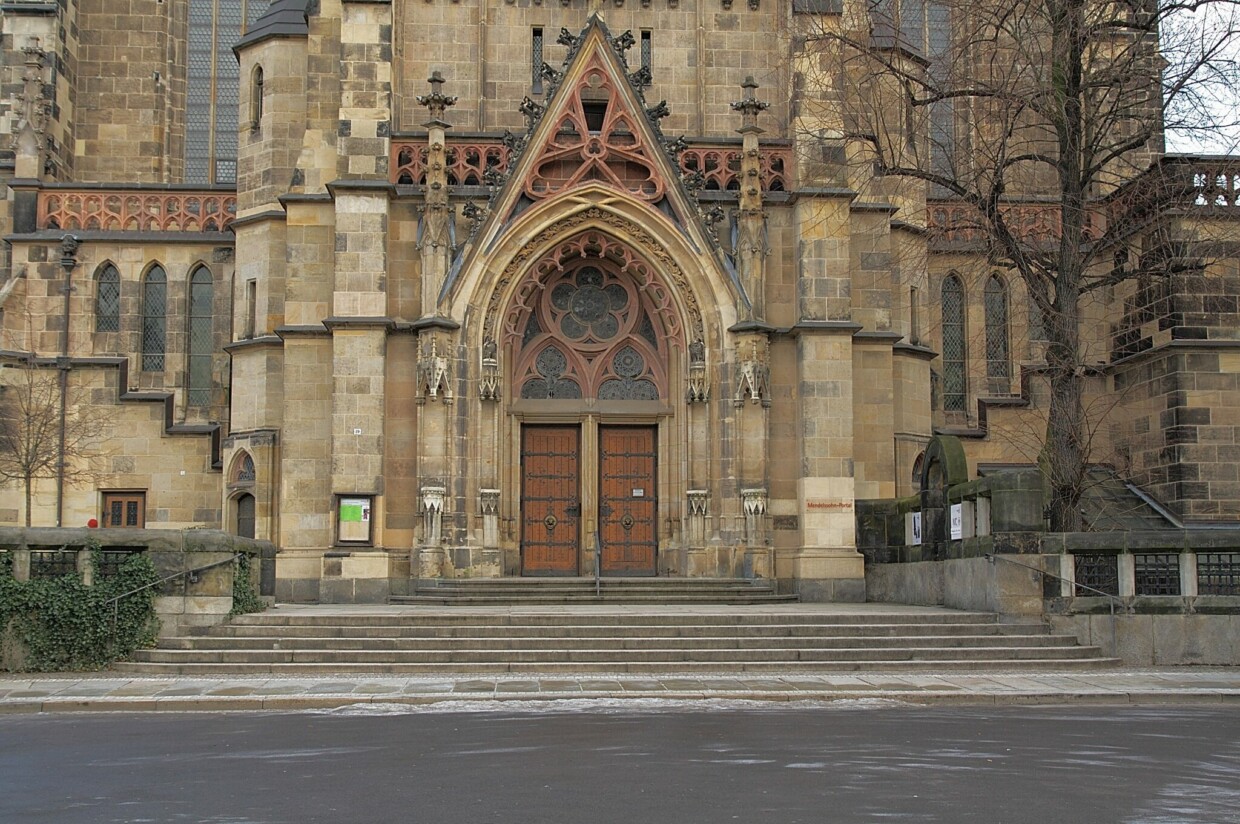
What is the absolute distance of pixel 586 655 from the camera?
18812 millimetres

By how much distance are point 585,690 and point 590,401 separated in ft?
38.9

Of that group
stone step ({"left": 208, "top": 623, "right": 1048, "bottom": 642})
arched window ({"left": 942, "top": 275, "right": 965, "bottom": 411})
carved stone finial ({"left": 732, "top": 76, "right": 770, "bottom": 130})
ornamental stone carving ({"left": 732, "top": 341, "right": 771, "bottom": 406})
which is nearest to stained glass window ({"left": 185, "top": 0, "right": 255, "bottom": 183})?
carved stone finial ({"left": 732, "top": 76, "right": 770, "bottom": 130})

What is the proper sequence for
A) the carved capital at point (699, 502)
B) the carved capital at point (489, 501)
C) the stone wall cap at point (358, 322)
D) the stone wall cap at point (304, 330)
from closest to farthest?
1. the stone wall cap at point (358, 322)
2. the carved capital at point (489, 501)
3. the carved capital at point (699, 502)
4. the stone wall cap at point (304, 330)

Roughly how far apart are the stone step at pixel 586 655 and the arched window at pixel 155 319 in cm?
1447

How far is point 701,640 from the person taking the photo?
19406 mm

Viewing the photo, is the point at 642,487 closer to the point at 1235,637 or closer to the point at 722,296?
the point at 722,296

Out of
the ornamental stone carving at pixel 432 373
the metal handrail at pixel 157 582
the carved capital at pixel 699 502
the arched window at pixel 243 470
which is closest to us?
the metal handrail at pixel 157 582

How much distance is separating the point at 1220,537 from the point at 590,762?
1192 cm

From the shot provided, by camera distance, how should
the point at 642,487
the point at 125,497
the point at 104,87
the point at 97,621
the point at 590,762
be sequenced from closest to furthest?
the point at 590,762
the point at 97,621
the point at 642,487
the point at 125,497
the point at 104,87

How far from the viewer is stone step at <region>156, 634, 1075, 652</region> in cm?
1923

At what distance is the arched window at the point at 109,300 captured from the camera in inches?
1265

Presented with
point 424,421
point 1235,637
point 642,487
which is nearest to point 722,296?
point 642,487

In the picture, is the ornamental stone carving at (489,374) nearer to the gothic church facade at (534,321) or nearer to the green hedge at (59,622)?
the gothic church facade at (534,321)

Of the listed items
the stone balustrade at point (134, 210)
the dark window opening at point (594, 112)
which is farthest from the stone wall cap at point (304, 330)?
the stone balustrade at point (134, 210)
